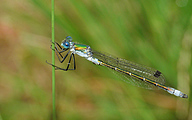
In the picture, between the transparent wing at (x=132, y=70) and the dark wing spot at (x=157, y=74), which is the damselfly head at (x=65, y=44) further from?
the dark wing spot at (x=157, y=74)

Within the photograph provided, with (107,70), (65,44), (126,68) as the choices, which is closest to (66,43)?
(65,44)

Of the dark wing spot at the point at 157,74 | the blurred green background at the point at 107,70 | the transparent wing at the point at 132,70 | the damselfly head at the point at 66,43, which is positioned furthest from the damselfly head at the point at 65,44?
the dark wing spot at the point at 157,74

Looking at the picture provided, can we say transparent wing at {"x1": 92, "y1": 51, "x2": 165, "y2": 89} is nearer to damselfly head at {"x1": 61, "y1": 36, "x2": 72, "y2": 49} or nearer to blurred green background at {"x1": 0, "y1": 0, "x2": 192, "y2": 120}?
blurred green background at {"x1": 0, "y1": 0, "x2": 192, "y2": 120}

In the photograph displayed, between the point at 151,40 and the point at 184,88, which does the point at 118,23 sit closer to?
the point at 151,40

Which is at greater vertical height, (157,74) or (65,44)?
(65,44)

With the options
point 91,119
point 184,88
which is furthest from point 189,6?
point 91,119

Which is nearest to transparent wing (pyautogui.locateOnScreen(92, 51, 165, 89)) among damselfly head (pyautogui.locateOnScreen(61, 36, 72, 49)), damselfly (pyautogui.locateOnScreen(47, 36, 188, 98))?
damselfly (pyautogui.locateOnScreen(47, 36, 188, 98))

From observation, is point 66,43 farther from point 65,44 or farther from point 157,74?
point 157,74
